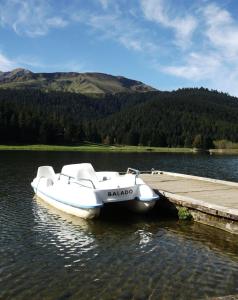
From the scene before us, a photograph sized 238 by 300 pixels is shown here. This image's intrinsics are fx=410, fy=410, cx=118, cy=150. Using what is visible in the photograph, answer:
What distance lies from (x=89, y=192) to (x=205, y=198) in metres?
7.36

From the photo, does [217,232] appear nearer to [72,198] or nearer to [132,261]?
[132,261]

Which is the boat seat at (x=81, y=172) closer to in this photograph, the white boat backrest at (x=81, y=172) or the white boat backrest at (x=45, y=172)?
the white boat backrest at (x=81, y=172)

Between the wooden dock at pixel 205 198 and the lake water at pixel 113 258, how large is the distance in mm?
694

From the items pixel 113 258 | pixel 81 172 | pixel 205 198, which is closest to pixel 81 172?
pixel 81 172

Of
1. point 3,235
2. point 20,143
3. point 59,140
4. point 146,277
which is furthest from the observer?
point 59,140

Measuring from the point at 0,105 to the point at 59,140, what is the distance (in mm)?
28015

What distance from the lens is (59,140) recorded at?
175 metres

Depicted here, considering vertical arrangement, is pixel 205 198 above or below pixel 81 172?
below

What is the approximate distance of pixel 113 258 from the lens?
56.8ft

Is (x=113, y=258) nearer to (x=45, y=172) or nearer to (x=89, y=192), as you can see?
(x=89, y=192)

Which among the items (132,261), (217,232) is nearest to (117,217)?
(217,232)

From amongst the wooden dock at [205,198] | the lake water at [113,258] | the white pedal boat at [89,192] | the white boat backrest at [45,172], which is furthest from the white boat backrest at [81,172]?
the wooden dock at [205,198]

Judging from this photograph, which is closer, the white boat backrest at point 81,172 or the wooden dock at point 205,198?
the wooden dock at point 205,198

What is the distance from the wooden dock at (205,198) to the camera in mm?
21953
